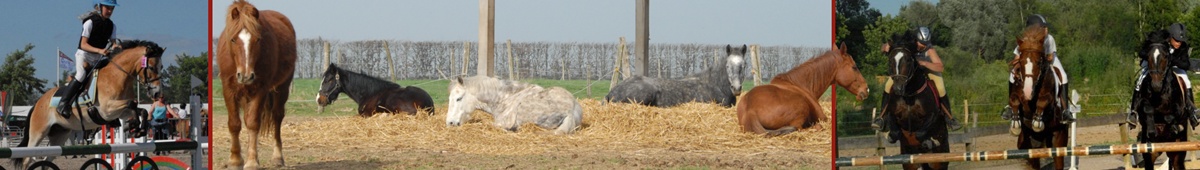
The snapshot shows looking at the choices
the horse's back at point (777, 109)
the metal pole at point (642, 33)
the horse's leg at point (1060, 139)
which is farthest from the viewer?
→ the horse's back at point (777, 109)

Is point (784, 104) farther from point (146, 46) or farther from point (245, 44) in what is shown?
point (146, 46)

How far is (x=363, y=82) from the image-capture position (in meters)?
Answer: 10.8

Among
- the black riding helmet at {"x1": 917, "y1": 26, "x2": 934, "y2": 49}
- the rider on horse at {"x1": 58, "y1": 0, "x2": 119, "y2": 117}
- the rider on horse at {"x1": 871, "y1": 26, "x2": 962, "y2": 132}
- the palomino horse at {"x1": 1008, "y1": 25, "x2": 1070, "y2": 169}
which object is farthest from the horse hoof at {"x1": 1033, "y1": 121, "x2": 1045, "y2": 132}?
the rider on horse at {"x1": 58, "y1": 0, "x2": 119, "y2": 117}

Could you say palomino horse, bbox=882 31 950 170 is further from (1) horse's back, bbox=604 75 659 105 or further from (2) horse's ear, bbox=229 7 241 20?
(1) horse's back, bbox=604 75 659 105

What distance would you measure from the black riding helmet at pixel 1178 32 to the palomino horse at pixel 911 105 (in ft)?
7.61

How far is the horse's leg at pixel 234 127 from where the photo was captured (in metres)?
8.55

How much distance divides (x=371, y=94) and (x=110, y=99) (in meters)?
2.70

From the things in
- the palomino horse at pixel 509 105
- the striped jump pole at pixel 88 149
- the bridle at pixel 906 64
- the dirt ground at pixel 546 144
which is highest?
the bridle at pixel 906 64

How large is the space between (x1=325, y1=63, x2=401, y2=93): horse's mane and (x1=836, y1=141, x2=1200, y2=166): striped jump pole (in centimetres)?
373

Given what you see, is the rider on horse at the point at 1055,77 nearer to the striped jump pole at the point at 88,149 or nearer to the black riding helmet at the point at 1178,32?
the black riding helmet at the point at 1178,32

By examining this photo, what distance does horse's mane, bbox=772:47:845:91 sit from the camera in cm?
1050

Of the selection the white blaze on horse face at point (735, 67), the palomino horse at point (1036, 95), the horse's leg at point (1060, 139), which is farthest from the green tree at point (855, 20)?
the white blaze on horse face at point (735, 67)

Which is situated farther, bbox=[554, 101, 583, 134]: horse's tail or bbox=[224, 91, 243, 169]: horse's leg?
bbox=[554, 101, 583, 134]: horse's tail

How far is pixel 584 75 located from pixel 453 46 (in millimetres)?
1381
